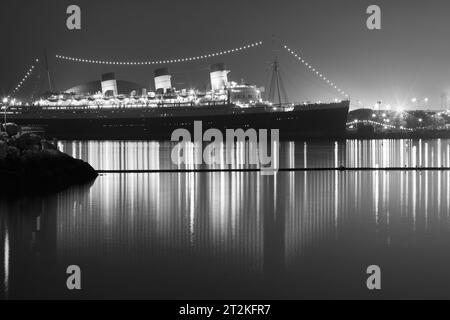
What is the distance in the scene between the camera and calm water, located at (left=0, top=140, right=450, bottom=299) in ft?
Result: 21.0

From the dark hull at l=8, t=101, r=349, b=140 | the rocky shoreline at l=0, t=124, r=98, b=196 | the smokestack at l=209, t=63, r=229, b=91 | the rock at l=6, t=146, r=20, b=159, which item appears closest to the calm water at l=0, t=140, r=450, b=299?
the rocky shoreline at l=0, t=124, r=98, b=196

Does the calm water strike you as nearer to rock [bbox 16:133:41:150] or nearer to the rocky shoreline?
the rocky shoreline

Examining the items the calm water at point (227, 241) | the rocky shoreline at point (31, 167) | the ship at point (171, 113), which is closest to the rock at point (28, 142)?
the rocky shoreline at point (31, 167)

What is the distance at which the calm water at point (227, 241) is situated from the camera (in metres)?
6.41

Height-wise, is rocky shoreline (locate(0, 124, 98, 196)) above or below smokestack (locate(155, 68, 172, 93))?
below

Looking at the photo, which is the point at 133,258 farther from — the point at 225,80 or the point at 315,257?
the point at 225,80

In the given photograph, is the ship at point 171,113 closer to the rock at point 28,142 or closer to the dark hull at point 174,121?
the dark hull at point 174,121

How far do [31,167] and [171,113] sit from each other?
40.0 m

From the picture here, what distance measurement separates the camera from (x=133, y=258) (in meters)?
7.53

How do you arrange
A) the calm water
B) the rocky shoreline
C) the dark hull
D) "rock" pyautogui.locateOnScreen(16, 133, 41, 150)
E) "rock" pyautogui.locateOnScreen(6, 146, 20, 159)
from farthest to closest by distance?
the dark hull
"rock" pyautogui.locateOnScreen(16, 133, 41, 150)
"rock" pyautogui.locateOnScreen(6, 146, 20, 159)
the rocky shoreline
the calm water

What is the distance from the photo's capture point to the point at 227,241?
848 cm

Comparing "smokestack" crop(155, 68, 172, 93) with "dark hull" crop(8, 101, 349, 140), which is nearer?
"dark hull" crop(8, 101, 349, 140)

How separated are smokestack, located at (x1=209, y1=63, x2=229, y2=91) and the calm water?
4107 centimetres

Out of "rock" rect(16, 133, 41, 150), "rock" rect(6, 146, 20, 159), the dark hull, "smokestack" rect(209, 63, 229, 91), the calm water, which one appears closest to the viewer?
the calm water
